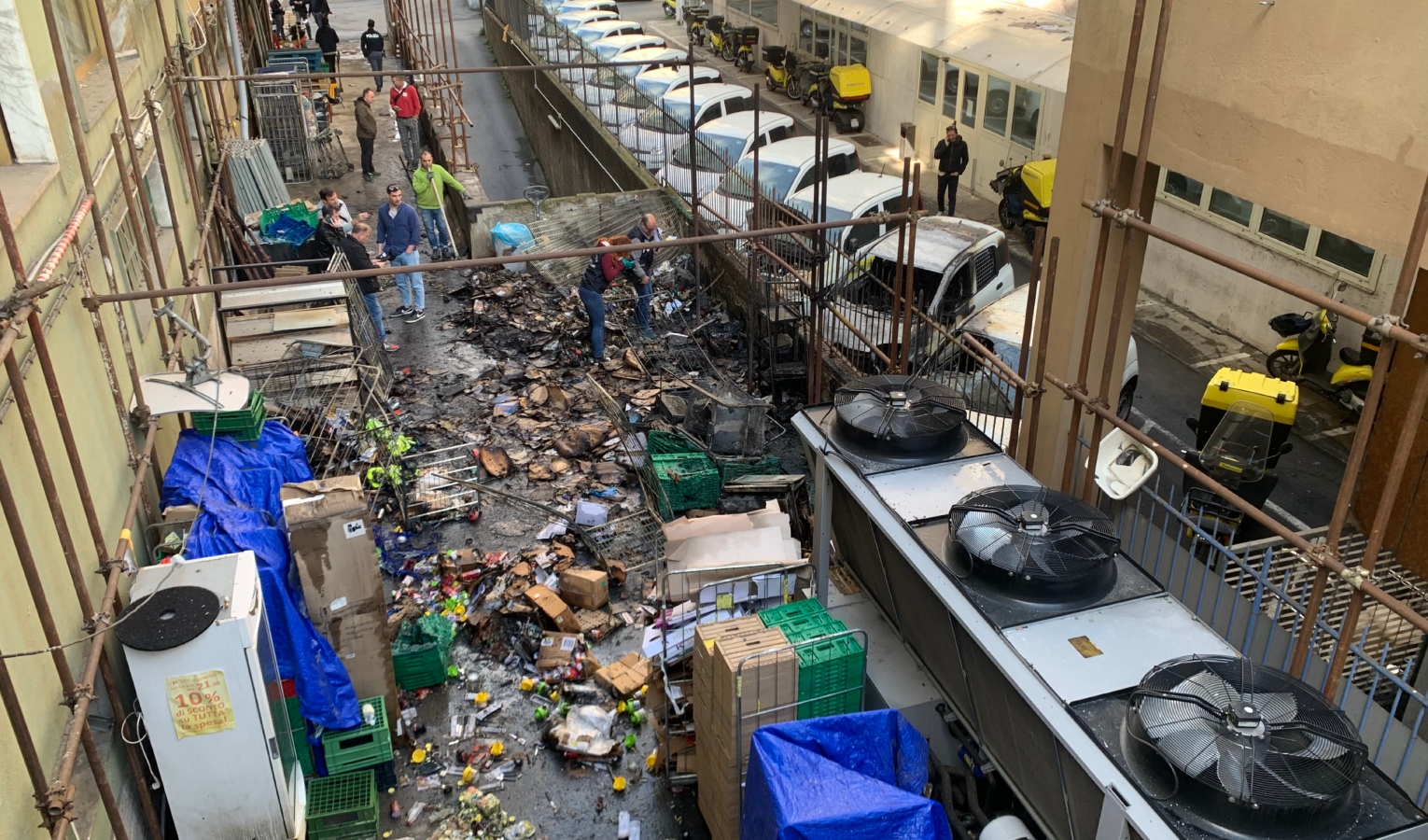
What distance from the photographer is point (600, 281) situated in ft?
39.2

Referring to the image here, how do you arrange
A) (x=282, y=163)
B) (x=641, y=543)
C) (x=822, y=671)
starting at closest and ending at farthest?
(x=822, y=671) → (x=641, y=543) → (x=282, y=163)

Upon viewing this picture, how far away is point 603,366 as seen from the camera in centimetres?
1230

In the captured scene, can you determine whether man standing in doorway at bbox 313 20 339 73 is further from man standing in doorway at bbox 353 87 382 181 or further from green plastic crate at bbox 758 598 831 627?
green plastic crate at bbox 758 598 831 627

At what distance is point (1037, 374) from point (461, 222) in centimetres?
1215

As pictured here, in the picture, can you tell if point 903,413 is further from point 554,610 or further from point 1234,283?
point 1234,283

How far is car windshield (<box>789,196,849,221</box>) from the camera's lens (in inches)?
567

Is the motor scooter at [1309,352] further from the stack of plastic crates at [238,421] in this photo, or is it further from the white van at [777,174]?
the stack of plastic crates at [238,421]

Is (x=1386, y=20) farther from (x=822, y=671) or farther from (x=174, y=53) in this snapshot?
(x=174, y=53)

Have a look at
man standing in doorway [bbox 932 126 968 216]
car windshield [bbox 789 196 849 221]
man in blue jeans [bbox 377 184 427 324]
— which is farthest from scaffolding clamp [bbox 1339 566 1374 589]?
man standing in doorway [bbox 932 126 968 216]

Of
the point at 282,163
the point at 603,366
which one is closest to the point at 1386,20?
the point at 603,366

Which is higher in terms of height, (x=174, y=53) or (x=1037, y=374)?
(x=174, y=53)

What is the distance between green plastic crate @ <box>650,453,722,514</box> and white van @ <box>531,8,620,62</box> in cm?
1507

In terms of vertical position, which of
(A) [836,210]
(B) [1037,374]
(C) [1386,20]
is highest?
(C) [1386,20]

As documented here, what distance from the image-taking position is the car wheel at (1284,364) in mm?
12016
